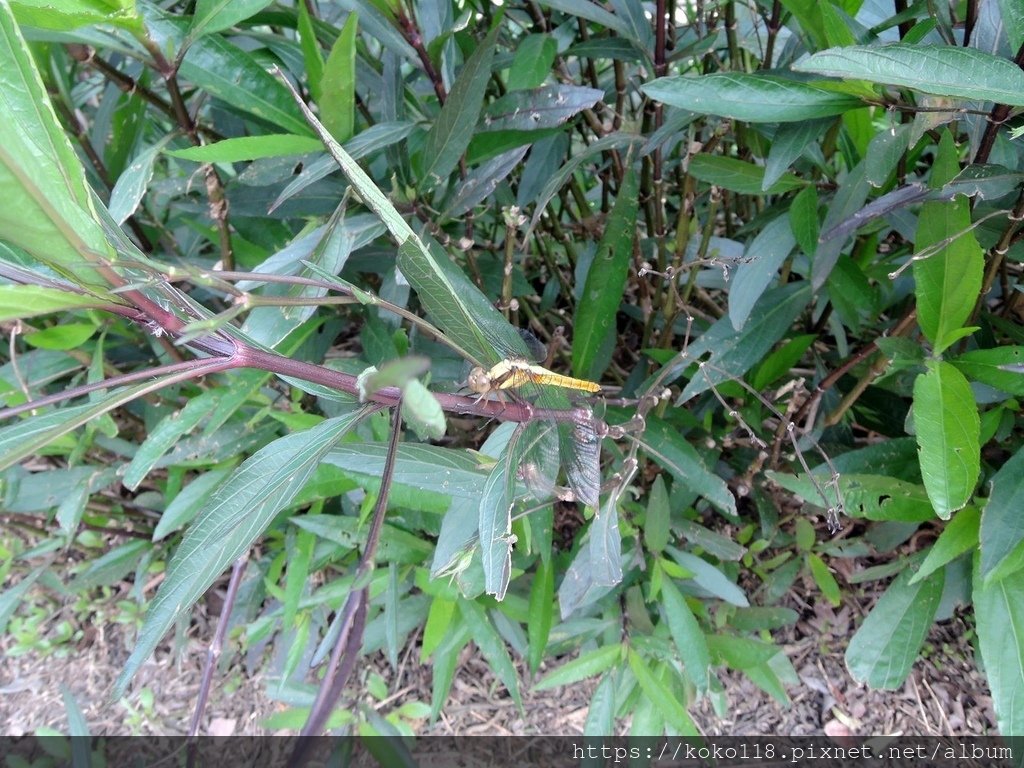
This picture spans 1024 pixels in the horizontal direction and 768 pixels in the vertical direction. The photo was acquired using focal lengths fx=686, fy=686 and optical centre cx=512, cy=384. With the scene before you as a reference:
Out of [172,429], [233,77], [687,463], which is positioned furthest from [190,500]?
[687,463]

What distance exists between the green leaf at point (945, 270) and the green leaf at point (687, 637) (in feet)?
1.51

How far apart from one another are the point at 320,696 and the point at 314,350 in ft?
2.39

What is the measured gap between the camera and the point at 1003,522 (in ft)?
2.34

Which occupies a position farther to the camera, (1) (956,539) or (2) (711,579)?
(2) (711,579)

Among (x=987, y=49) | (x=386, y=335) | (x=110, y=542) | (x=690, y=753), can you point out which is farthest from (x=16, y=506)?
(x=987, y=49)

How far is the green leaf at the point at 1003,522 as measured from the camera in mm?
709

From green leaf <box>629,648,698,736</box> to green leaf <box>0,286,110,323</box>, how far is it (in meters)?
0.84

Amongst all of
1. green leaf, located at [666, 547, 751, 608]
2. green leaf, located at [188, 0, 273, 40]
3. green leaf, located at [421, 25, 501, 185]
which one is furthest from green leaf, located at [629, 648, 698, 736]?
green leaf, located at [188, 0, 273, 40]

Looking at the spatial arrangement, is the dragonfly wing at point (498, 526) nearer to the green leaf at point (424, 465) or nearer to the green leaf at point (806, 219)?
the green leaf at point (424, 465)

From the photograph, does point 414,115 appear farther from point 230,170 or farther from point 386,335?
point 230,170

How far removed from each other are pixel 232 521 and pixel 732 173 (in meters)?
0.63

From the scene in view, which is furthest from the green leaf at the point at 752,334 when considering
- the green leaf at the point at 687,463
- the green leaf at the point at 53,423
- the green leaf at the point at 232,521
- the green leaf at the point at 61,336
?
the green leaf at the point at 61,336

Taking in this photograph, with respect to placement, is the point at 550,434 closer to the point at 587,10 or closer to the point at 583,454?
the point at 583,454

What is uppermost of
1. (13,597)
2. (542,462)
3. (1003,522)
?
(542,462)
